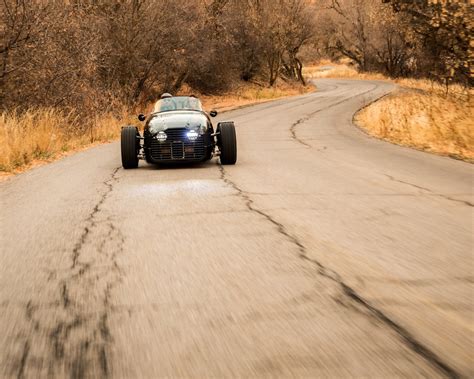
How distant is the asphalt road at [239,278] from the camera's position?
8.98ft

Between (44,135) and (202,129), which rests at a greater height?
(202,129)

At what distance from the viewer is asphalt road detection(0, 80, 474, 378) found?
274cm

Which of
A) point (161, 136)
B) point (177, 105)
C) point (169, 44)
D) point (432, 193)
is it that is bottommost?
point (432, 193)

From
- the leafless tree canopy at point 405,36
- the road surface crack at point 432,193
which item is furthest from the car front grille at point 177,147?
the leafless tree canopy at point 405,36

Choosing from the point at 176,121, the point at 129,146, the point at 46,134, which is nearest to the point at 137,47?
the point at 46,134

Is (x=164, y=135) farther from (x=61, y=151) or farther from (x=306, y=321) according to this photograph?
(x=306, y=321)

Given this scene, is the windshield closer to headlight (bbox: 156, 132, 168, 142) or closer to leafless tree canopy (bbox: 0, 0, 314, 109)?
headlight (bbox: 156, 132, 168, 142)

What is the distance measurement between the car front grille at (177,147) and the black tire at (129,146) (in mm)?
416

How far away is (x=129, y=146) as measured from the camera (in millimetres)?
10375

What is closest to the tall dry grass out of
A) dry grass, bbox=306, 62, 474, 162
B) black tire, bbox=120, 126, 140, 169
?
black tire, bbox=120, 126, 140, 169

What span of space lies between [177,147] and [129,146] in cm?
97

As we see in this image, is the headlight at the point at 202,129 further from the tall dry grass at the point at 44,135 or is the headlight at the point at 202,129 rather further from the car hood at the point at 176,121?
the tall dry grass at the point at 44,135

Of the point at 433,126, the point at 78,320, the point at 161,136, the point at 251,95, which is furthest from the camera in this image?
the point at 251,95

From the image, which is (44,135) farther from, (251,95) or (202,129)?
(251,95)
